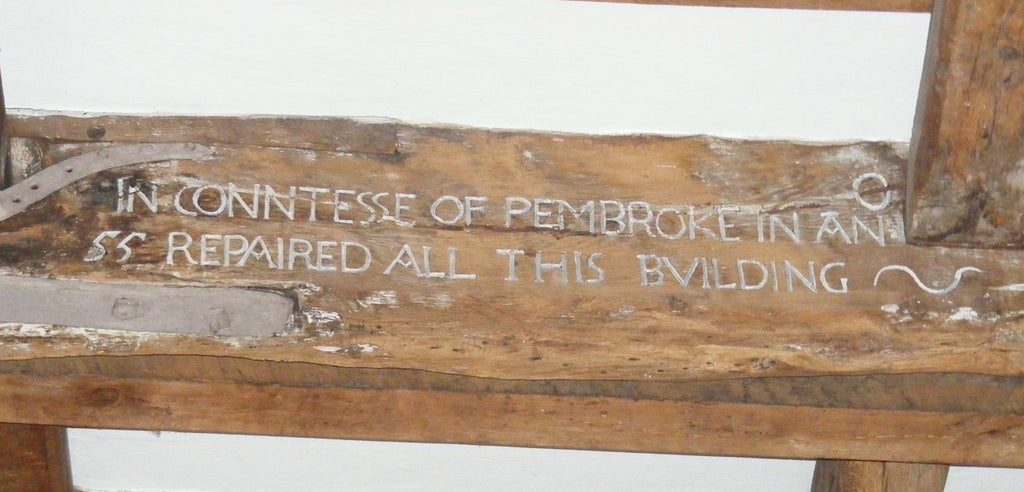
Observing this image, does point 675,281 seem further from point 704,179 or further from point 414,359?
point 414,359

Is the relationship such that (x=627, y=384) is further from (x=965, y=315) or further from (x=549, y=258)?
(x=965, y=315)

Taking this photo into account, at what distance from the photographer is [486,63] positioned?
2.20 metres

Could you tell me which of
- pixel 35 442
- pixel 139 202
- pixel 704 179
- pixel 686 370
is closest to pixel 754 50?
pixel 704 179

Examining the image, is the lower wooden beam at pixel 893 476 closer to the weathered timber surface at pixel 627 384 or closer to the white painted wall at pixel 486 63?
the weathered timber surface at pixel 627 384

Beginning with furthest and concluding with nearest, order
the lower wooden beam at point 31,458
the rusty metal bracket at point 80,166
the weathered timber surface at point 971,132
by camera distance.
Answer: the lower wooden beam at point 31,458 < the rusty metal bracket at point 80,166 < the weathered timber surface at point 971,132

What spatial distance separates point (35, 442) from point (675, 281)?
1239 mm

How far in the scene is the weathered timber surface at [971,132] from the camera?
193cm

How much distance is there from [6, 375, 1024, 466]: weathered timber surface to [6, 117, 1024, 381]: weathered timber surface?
0.05 meters

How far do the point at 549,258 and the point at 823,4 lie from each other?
2.06 feet

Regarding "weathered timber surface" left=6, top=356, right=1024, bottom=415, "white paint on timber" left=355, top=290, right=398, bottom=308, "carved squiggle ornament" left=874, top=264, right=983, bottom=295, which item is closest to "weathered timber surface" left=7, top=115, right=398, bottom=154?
"white paint on timber" left=355, top=290, right=398, bottom=308

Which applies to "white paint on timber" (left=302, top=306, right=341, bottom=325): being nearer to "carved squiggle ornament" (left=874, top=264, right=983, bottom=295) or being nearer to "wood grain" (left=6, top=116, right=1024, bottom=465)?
"wood grain" (left=6, top=116, right=1024, bottom=465)

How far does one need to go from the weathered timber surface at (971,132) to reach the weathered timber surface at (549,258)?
6 centimetres

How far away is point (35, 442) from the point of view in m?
2.36

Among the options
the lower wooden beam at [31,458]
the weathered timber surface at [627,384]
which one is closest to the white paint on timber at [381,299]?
the weathered timber surface at [627,384]
